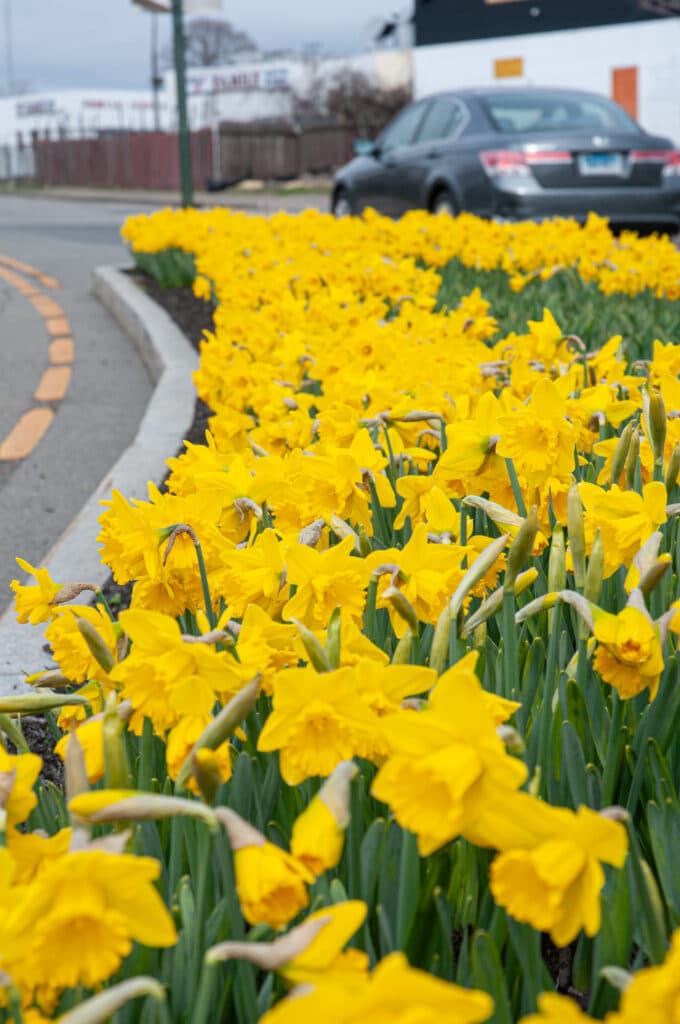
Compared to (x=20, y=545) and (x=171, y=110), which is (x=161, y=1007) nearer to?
(x=20, y=545)

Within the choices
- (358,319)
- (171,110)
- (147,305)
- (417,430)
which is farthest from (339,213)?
(171,110)

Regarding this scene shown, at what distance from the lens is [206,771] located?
102 cm

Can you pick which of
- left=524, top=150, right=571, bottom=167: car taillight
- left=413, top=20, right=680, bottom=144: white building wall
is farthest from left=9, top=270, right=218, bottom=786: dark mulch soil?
left=413, top=20, right=680, bottom=144: white building wall

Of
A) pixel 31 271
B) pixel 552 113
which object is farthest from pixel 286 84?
pixel 552 113

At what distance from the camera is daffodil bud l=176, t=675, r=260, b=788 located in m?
1.04

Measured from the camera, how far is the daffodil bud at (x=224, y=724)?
1.04 meters

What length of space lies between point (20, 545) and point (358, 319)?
127cm

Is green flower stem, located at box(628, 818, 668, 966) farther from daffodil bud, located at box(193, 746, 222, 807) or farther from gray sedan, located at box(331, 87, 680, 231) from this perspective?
gray sedan, located at box(331, 87, 680, 231)

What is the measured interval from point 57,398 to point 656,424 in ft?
16.6

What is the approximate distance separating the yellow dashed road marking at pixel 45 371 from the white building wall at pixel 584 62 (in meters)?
18.3

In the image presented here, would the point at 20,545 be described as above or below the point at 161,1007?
below

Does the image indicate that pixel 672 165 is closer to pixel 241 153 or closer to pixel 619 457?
pixel 619 457

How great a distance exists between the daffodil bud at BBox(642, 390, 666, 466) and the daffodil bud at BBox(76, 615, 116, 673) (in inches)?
35.5

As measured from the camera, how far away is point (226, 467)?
1.83 m
